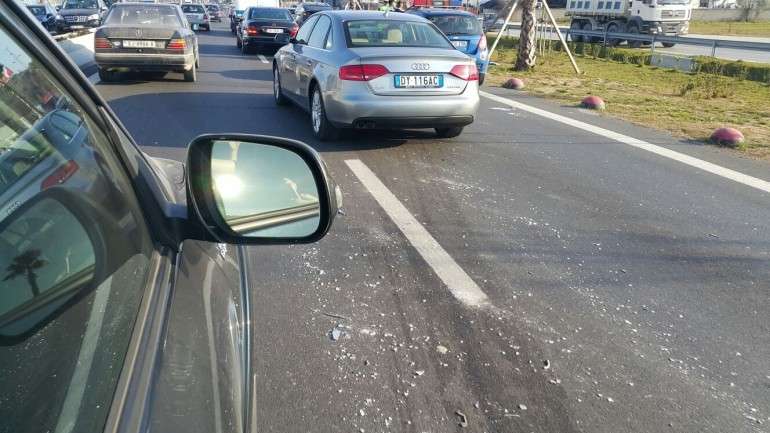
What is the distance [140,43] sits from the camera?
43.3 ft

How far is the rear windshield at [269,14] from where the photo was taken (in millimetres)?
23406

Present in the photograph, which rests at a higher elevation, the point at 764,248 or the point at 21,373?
the point at 21,373

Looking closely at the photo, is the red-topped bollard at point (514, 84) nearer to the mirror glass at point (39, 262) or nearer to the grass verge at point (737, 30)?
the mirror glass at point (39, 262)

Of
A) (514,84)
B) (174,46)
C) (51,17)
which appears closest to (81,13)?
(51,17)

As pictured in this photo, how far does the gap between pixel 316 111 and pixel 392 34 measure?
1.39m

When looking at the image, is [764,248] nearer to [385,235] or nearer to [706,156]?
[385,235]

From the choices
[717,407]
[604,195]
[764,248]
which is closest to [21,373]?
[717,407]

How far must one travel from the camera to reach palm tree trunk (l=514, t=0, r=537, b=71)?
1822 centimetres

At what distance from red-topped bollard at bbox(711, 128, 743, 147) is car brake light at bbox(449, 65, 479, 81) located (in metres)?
3.69

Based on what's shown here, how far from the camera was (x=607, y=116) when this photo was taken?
442 inches

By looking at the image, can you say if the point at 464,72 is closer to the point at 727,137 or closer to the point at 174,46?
the point at 727,137

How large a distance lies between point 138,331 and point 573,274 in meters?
3.59

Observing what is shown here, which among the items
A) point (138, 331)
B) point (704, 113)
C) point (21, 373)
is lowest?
point (704, 113)

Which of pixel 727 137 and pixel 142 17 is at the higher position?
pixel 142 17
